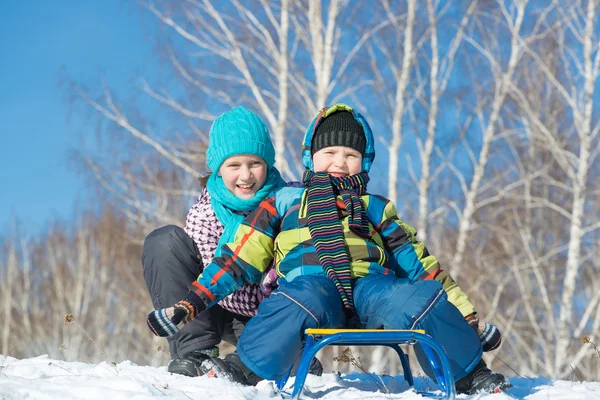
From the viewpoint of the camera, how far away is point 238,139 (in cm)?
310

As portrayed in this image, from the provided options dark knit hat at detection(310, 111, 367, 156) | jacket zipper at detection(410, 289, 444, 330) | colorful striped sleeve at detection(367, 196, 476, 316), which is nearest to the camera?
jacket zipper at detection(410, 289, 444, 330)

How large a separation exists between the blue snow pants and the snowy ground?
13 centimetres

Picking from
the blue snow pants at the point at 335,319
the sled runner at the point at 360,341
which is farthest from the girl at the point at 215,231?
the sled runner at the point at 360,341

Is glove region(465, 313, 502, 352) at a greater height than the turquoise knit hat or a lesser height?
lesser

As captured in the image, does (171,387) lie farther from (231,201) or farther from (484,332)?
(484,332)

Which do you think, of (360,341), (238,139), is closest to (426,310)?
(360,341)

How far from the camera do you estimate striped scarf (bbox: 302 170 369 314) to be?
8.16 feet

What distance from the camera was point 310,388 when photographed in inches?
106

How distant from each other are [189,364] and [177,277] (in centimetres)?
39

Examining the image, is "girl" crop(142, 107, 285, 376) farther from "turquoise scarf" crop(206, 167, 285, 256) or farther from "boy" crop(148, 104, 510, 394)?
"boy" crop(148, 104, 510, 394)

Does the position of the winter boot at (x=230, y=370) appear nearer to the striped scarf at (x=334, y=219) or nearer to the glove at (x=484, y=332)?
the striped scarf at (x=334, y=219)

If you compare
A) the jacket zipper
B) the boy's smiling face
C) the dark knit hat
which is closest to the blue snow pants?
the jacket zipper

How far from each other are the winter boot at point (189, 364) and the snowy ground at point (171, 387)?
0.22 ft

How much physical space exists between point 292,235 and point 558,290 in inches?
384
